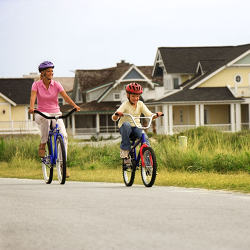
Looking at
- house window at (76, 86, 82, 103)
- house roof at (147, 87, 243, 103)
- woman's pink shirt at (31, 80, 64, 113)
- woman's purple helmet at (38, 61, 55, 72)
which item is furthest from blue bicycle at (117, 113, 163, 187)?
house window at (76, 86, 82, 103)

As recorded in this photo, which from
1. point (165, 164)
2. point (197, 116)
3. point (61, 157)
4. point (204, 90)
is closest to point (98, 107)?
point (204, 90)

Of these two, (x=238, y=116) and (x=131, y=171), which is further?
(x=238, y=116)

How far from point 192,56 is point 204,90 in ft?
24.7

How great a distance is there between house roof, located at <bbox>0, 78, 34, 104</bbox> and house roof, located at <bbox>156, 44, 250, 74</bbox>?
13.3 meters

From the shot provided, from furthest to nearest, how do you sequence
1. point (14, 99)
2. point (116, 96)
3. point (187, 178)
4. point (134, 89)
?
point (116, 96) < point (14, 99) < point (187, 178) < point (134, 89)

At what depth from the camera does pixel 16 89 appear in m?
62.8

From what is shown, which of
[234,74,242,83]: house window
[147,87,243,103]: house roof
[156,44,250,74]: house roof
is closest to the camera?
[147,87,243,103]: house roof

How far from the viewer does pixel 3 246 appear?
584 centimetres

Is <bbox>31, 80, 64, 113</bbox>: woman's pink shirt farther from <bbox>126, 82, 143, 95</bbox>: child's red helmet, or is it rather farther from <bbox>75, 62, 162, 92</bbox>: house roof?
<bbox>75, 62, 162, 92</bbox>: house roof

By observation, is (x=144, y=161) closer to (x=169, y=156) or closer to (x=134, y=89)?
(x=134, y=89)

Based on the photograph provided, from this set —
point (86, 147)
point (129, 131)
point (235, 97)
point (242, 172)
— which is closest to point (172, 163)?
point (242, 172)

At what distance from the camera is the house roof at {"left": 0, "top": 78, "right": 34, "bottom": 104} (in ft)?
202

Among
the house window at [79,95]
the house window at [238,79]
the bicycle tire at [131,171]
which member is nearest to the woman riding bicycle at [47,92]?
the bicycle tire at [131,171]

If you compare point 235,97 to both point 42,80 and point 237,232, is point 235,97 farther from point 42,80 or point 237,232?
point 237,232
